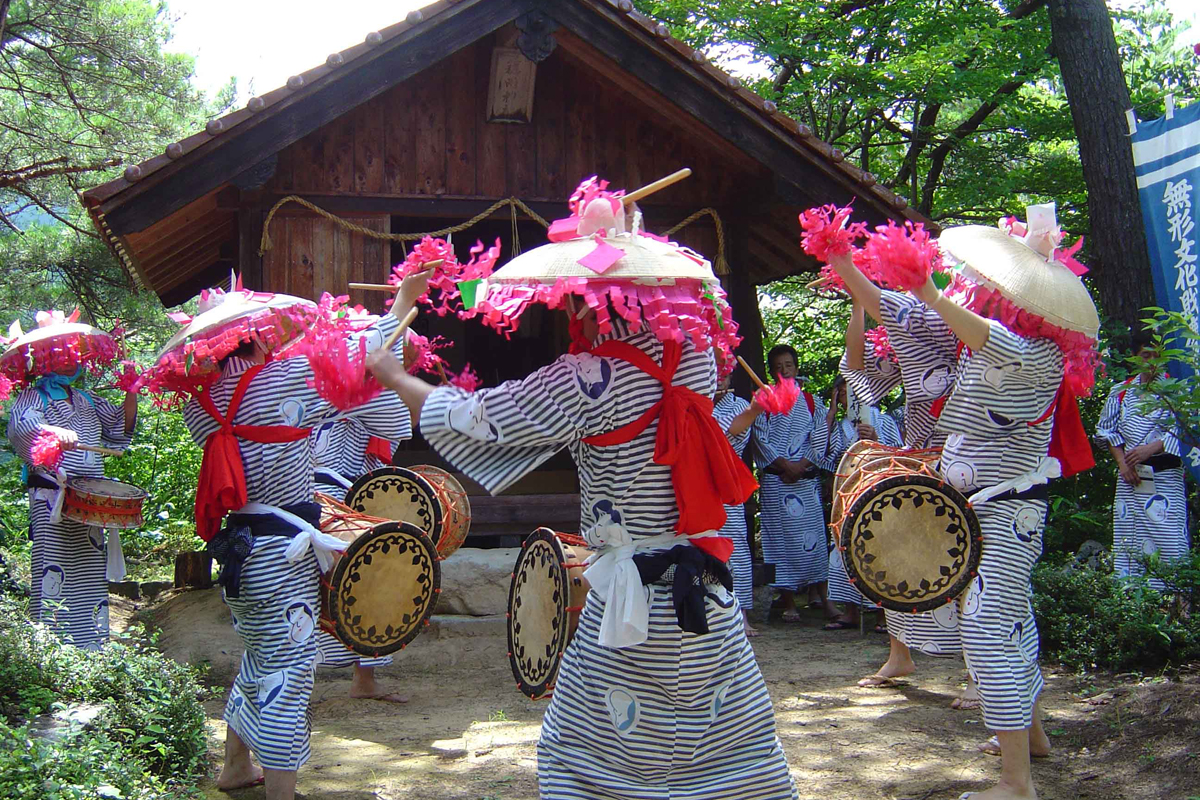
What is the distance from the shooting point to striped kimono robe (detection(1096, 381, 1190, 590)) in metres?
7.86

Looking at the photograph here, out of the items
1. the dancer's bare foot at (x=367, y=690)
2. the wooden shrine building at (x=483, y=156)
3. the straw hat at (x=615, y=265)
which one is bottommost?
the dancer's bare foot at (x=367, y=690)

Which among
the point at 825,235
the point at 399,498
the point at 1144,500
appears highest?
the point at 825,235

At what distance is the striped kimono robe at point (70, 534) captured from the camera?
21.9 feet

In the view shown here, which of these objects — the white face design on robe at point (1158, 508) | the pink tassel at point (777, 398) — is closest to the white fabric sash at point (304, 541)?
the pink tassel at point (777, 398)

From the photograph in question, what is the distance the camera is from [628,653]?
3059 millimetres

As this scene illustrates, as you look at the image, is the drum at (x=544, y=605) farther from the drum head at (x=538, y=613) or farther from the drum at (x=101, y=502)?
the drum at (x=101, y=502)

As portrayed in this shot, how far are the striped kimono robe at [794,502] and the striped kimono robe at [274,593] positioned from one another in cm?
527

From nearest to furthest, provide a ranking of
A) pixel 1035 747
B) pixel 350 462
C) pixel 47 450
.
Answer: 1. pixel 1035 747
2. pixel 47 450
3. pixel 350 462

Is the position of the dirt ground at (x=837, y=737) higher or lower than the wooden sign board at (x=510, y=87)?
lower

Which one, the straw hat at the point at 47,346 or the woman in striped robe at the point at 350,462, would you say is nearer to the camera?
the woman in striped robe at the point at 350,462

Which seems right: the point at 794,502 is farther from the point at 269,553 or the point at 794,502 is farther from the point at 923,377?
the point at 269,553

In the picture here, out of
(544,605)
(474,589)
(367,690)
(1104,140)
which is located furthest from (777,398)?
(1104,140)

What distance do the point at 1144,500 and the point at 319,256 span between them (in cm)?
642

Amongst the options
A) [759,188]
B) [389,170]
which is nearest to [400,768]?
[389,170]
